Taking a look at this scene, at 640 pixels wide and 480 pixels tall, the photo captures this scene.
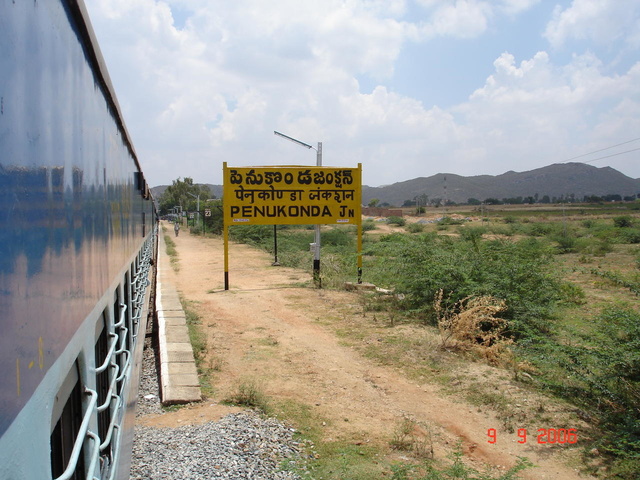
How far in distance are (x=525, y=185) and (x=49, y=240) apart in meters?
175

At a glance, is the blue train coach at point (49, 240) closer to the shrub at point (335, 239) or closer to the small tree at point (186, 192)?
the shrub at point (335, 239)

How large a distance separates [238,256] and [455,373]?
724 inches

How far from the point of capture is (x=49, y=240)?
4.31 feet

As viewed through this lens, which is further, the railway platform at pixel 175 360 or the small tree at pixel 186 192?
the small tree at pixel 186 192

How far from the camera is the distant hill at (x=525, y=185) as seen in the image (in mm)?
154250

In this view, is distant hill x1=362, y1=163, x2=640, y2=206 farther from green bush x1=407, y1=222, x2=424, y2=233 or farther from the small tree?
green bush x1=407, y1=222, x2=424, y2=233

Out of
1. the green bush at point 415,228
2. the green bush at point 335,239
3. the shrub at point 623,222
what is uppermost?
the shrub at point 623,222

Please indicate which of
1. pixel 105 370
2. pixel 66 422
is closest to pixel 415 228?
pixel 105 370

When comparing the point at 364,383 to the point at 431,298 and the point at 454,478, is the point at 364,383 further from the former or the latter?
the point at 431,298

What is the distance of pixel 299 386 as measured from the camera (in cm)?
665
